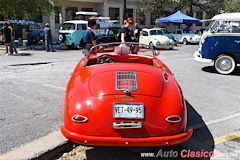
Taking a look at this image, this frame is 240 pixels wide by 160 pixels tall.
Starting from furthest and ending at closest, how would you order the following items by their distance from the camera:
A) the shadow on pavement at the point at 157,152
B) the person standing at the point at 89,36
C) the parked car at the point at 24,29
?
the parked car at the point at 24,29, the person standing at the point at 89,36, the shadow on pavement at the point at 157,152

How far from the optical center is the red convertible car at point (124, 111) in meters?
2.65

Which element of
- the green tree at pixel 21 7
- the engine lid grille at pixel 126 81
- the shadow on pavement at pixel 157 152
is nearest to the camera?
the engine lid grille at pixel 126 81

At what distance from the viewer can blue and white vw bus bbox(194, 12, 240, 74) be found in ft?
27.7

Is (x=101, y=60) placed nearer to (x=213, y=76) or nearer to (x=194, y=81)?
(x=194, y=81)

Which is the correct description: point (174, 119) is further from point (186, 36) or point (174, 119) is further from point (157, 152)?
point (186, 36)

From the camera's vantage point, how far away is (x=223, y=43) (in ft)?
28.1

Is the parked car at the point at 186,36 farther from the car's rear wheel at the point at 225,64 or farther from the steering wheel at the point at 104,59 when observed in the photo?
the steering wheel at the point at 104,59

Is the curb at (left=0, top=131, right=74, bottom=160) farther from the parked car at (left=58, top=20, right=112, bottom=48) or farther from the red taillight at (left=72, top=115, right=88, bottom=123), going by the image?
the parked car at (left=58, top=20, right=112, bottom=48)

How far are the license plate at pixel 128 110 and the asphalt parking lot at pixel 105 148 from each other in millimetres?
723

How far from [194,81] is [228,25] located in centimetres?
274

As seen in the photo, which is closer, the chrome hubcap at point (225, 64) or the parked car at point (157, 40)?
the chrome hubcap at point (225, 64)

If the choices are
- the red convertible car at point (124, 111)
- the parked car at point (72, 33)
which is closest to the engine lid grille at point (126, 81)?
the red convertible car at point (124, 111)

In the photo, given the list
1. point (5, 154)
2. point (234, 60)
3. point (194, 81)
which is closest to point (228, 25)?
point (234, 60)

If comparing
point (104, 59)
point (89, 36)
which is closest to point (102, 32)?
point (89, 36)
